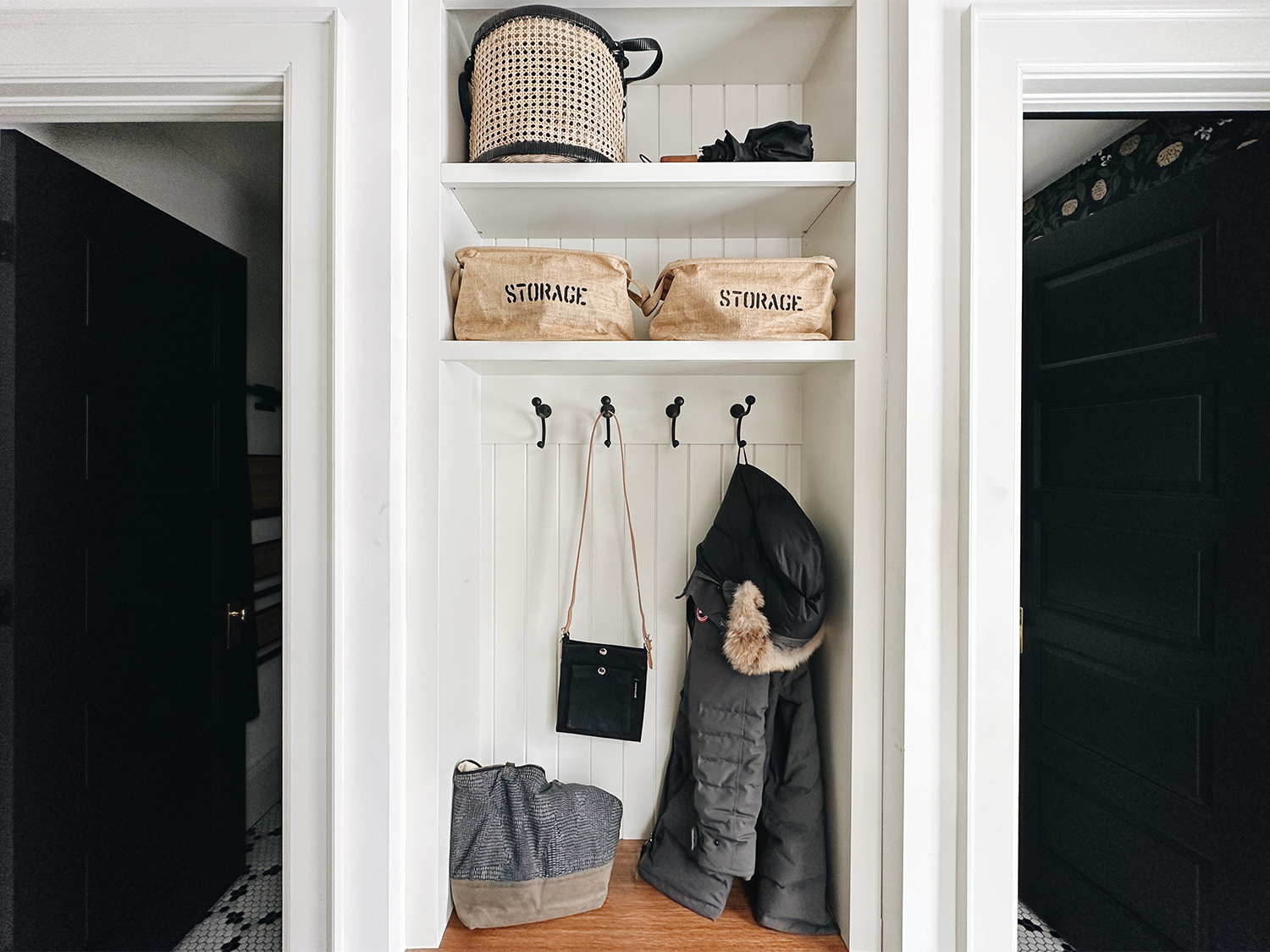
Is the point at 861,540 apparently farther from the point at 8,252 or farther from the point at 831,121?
the point at 8,252

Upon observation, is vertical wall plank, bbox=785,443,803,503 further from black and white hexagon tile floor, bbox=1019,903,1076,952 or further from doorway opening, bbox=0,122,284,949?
black and white hexagon tile floor, bbox=1019,903,1076,952

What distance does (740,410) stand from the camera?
125cm

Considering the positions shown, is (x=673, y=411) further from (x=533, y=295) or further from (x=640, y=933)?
(x=640, y=933)

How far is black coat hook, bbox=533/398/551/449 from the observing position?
1245mm

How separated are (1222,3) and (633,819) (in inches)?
64.8

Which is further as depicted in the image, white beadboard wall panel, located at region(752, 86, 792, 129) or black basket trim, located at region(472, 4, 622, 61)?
white beadboard wall panel, located at region(752, 86, 792, 129)

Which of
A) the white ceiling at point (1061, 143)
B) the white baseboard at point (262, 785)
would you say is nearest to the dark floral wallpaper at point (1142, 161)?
the white ceiling at point (1061, 143)

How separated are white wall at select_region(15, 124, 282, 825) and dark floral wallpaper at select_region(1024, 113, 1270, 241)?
7.02 feet

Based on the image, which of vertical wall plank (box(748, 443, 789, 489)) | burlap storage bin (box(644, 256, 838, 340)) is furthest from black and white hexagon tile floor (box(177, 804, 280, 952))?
burlap storage bin (box(644, 256, 838, 340))

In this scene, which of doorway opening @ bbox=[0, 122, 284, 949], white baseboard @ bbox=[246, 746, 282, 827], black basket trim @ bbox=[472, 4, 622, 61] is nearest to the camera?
black basket trim @ bbox=[472, 4, 622, 61]

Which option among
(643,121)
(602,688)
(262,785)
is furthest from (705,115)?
(262,785)

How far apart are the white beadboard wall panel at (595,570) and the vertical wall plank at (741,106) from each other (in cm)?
63

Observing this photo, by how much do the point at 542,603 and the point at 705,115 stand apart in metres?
1.01

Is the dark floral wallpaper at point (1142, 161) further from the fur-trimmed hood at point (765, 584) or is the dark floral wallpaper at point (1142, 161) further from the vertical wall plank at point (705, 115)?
the fur-trimmed hood at point (765, 584)
